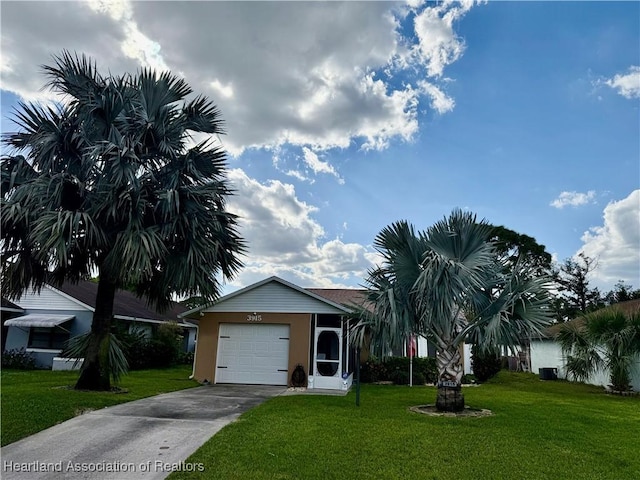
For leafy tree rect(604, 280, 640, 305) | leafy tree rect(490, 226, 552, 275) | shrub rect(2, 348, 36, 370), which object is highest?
leafy tree rect(490, 226, 552, 275)

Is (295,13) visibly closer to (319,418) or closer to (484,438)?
(319,418)

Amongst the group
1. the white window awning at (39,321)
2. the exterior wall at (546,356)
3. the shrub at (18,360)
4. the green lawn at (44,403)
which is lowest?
the green lawn at (44,403)

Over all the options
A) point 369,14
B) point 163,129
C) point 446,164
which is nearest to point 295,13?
point 369,14

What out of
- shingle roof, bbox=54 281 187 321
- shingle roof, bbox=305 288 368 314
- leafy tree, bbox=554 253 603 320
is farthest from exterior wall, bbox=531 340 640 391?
shingle roof, bbox=54 281 187 321

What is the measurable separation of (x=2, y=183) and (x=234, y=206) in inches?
234

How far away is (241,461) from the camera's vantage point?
226 inches

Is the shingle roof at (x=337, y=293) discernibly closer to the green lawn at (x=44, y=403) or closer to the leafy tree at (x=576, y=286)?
the green lawn at (x=44, y=403)

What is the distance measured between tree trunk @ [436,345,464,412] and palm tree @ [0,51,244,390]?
655cm

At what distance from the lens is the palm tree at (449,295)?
9.26 meters

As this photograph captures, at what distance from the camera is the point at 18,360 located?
17547mm

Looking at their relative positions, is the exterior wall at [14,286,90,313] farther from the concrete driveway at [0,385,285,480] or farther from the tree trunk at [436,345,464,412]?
the tree trunk at [436,345,464,412]

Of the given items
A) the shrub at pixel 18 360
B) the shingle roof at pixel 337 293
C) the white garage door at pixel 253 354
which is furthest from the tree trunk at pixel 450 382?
the shrub at pixel 18 360

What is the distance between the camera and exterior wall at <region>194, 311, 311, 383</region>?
1505 cm

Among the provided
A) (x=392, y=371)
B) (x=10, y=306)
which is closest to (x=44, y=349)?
(x=10, y=306)
